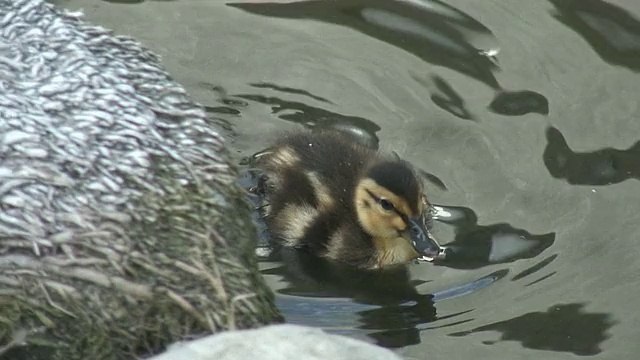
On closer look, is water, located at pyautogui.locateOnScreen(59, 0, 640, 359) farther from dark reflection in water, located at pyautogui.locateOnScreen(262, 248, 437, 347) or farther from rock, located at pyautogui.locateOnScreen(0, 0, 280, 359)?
rock, located at pyautogui.locateOnScreen(0, 0, 280, 359)

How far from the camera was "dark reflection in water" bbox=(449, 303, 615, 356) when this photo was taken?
441cm

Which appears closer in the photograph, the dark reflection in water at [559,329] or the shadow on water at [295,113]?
the dark reflection in water at [559,329]

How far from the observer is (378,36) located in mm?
6062

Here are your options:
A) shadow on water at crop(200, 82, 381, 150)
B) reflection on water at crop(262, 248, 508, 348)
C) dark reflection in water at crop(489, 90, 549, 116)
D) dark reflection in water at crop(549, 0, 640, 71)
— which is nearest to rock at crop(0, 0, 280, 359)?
reflection on water at crop(262, 248, 508, 348)

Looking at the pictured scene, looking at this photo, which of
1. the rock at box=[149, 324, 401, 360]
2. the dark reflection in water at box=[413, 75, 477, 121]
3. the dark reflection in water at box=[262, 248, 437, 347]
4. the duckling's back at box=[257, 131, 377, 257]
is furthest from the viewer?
the dark reflection in water at box=[413, 75, 477, 121]

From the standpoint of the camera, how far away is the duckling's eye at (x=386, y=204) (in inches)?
189

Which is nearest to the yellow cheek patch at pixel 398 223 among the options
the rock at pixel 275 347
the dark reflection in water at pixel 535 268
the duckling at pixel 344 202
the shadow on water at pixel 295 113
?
the duckling at pixel 344 202

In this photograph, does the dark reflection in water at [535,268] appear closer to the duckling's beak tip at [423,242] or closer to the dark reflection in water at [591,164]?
the duckling's beak tip at [423,242]

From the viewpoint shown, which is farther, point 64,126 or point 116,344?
point 64,126

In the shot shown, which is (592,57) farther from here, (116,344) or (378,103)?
(116,344)

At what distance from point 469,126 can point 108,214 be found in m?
1.93

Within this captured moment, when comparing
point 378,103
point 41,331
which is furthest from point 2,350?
point 378,103

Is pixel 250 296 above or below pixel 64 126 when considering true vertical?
below

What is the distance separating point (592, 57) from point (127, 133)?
2.42 meters
